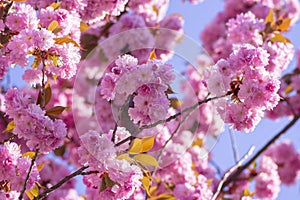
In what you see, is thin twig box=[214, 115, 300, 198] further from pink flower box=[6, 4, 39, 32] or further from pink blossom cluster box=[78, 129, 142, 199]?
pink flower box=[6, 4, 39, 32]

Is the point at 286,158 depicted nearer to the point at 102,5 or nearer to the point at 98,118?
the point at 98,118

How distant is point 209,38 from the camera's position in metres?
6.64

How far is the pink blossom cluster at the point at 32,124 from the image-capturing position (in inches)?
84.7

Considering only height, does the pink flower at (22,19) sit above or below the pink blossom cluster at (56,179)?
below

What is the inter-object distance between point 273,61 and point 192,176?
1.01 metres

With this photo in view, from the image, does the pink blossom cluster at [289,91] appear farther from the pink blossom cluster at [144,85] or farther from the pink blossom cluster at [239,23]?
the pink blossom cluster at [144,85]

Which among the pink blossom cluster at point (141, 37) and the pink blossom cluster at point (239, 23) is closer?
the pink blossom cluster at point (239, 23)

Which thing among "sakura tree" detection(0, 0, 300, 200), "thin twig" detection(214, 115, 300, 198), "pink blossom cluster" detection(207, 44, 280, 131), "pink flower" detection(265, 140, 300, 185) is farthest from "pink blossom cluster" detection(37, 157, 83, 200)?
"pink flower" detection(265, 140, 300, 185)

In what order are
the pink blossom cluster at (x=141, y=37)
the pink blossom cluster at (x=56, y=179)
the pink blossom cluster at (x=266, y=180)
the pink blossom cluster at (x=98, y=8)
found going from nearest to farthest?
1. the pink blossom cluster at (x=98, y=8)
2. the pink blossom cluster at (x=56, y=179)
3. the pink blossom cluster at (x=141, y=37)
4. the pink blossom cluster at (x=266, y=180)

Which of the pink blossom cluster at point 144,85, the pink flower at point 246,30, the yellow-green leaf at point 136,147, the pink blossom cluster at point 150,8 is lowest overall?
the yellow-green leaf at point 136,147

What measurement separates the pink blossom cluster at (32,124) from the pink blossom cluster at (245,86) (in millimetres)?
697

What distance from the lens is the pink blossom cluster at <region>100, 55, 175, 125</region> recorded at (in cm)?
216

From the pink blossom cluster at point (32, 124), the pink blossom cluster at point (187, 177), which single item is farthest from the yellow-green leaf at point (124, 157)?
the pink blossom cluster at point (187, 177)

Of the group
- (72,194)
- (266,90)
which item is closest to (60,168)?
(72,194)
